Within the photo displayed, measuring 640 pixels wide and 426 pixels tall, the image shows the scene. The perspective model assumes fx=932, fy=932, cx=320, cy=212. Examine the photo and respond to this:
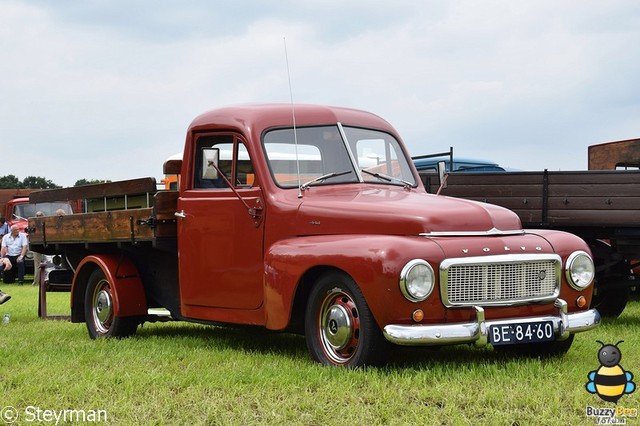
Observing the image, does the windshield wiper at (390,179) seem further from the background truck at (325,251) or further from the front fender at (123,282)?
the front fender at (123,282)

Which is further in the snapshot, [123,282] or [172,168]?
[123,282]

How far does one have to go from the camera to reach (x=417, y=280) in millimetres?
6004

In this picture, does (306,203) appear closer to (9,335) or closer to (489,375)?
(489,375)

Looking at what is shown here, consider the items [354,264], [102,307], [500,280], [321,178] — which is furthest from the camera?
[102,307]

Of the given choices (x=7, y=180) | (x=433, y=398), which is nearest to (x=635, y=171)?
(x=433, y=398)

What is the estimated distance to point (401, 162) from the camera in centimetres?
805

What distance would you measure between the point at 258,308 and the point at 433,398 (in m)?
2.18

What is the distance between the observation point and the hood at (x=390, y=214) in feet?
20.9

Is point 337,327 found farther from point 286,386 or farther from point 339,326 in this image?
point 286,386

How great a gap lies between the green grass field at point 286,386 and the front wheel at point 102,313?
78cm

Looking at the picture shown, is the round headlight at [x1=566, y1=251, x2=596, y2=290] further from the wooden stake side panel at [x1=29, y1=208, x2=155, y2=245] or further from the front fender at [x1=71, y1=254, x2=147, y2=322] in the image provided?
the front fender at [x1=71, y1=254, x2=147, y2=322]

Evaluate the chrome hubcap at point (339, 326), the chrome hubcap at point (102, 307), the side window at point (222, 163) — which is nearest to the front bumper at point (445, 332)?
the chrome hubcap at point (339, 326)

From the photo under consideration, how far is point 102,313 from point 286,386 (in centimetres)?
382

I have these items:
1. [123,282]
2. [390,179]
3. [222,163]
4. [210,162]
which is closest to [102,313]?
[123,282]
